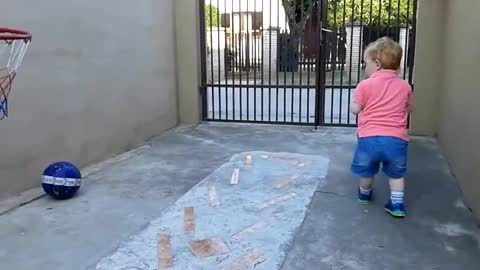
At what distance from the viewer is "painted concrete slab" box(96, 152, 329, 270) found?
2.77 metres

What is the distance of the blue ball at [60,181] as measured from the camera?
373 cm

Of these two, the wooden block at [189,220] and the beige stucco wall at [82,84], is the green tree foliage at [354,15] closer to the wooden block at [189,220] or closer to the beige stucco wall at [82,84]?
the beige stucco wall at [82,84]

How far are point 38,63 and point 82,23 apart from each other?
2.38 ft

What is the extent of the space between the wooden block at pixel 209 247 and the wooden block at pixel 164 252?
0.47ft

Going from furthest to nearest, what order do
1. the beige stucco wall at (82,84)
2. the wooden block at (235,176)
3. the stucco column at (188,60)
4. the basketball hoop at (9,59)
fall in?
the stucco column at (188,60) < the wooden block at (235,176) < the beige stucco wall at (82,84) < the basketball hoop at (9,59)

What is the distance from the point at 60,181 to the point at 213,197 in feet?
3.79

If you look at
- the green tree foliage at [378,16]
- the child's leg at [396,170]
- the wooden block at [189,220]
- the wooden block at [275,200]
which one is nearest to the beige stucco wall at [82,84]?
the wooden block at [189,220]

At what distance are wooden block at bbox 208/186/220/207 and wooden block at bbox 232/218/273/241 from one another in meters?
0.46

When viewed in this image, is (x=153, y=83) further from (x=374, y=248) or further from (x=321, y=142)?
(x=374, y=248)

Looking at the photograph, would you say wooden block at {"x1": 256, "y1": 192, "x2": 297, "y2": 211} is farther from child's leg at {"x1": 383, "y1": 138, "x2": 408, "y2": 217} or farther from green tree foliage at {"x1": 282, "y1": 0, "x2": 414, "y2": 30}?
green tree foliage at {"x1": 282, "y1": 0, "x2": 414, "y2": 30}

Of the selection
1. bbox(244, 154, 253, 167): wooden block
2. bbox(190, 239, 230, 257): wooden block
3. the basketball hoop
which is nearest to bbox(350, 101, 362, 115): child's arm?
bbox(190, 239, 230, 257): wooden block

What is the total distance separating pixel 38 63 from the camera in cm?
407

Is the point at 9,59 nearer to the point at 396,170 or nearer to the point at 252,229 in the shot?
the point at 252,229

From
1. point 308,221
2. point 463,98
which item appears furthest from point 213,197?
point 463,98
